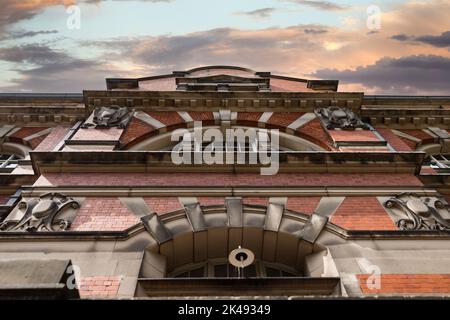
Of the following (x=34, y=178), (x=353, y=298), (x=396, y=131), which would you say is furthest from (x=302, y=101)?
(x=353, y=298)

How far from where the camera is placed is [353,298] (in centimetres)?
307

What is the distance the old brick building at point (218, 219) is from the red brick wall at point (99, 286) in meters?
0.02

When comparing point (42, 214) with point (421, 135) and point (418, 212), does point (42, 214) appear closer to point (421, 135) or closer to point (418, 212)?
point (418, 212)

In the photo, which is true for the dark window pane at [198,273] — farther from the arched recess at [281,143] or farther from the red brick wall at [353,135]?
the red brick wall at [353,135]

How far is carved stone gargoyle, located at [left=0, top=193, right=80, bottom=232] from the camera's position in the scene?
6.15m

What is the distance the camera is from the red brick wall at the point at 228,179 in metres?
7.66

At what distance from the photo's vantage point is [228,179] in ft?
25.8

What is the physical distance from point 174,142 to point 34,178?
3813 millimetres

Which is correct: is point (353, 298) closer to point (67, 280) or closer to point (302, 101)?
point (67, 280)

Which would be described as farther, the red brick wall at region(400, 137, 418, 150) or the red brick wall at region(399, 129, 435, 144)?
the red brick wall at region(399, 129, 435, 144)

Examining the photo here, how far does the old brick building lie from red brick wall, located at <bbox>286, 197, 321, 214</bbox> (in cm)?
4

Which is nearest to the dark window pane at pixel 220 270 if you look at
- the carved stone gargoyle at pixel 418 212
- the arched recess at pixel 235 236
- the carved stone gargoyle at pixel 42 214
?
the arched recess at pixel 235 236

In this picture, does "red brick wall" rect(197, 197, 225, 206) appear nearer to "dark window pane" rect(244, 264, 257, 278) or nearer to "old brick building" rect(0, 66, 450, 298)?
"old brick building" rect(0, 66, 450, 298)

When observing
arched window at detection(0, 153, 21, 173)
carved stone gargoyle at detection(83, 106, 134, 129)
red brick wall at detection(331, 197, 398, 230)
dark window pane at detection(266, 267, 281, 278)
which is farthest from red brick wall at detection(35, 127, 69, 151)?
red brick wall at detection(331, 197, 398, 230)
